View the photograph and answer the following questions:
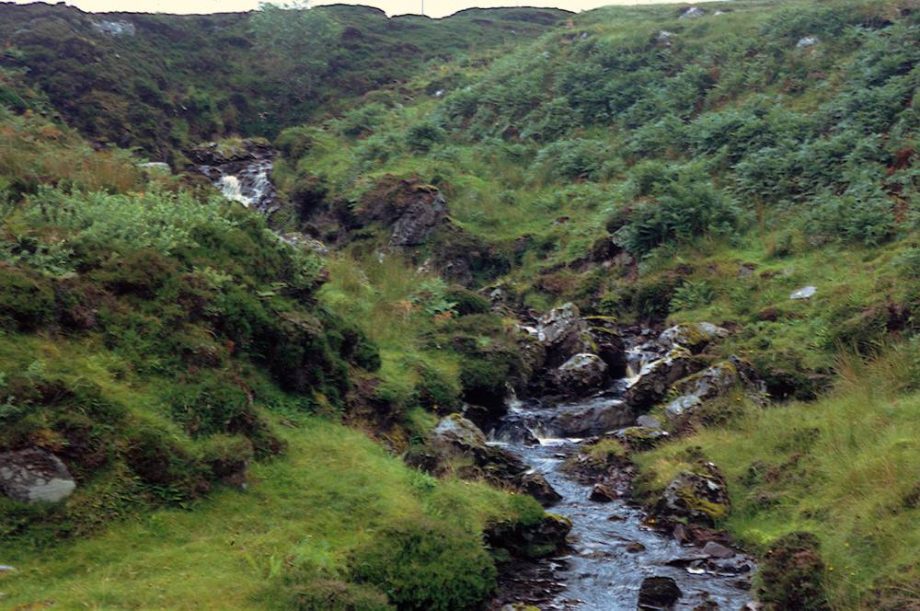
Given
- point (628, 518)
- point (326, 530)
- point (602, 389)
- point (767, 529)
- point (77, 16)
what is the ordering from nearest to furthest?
point (326, 530)
point (767, 529)
point (628, 518)
point (602, 389)
point (77, 16)

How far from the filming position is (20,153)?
15.4m

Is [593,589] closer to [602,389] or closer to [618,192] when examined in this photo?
[602,389]

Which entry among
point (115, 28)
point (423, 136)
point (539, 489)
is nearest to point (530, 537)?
point (539, 489)

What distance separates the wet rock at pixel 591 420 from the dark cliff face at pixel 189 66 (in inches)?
1128

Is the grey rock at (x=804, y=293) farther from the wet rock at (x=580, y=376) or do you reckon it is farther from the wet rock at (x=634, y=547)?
the wet rock at (x=634, y=547)

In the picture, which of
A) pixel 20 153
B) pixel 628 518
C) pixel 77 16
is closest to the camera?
pixel 628 518

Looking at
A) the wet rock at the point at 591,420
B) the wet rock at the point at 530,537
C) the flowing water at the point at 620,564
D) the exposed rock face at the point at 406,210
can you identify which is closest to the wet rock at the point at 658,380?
the wet rock at the point at 591,420

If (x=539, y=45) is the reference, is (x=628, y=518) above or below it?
below

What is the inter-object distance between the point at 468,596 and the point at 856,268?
15.0 meters

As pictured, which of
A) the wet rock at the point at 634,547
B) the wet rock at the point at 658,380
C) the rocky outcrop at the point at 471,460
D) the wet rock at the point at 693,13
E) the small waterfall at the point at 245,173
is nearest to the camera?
the wet rock at the point at 634,547

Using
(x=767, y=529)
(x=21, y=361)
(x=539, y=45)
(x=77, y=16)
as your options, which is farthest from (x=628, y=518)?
(x=77, y=16)

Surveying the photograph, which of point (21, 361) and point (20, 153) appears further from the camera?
point (20, 153)

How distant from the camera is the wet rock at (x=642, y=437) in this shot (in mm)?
16047

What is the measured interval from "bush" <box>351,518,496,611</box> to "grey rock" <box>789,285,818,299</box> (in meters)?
13.1
